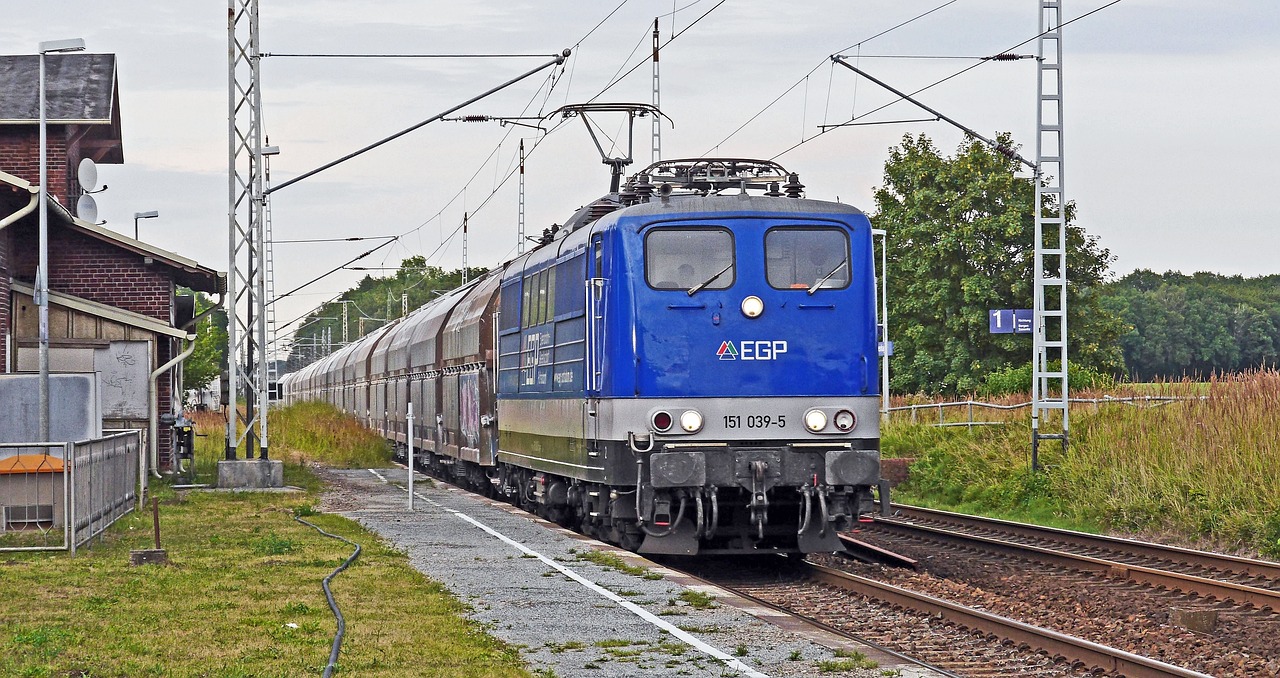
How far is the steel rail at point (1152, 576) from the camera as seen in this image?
40.8 feet

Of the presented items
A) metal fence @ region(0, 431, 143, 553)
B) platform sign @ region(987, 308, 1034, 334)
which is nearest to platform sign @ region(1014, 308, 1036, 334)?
platform sign @ region(987, 308, 1034, 334)

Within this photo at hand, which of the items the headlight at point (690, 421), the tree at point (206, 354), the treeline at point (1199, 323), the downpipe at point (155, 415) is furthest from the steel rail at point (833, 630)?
the treeline at point (1199, 323)

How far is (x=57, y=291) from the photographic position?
92.1 feet

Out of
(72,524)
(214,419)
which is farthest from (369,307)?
(72,524)

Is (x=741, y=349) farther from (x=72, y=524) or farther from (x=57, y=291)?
(x=57, y=291)

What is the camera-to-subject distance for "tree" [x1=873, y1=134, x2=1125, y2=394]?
5566 centimetres

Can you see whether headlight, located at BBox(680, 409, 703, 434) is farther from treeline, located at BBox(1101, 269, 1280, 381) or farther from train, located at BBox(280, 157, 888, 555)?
treeline, located at BBox(1101, 269, 1280, 381)

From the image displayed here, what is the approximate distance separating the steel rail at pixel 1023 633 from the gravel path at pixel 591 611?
3.97ft

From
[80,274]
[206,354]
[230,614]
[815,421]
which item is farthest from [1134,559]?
[206,354]

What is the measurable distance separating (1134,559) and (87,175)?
1974 cm

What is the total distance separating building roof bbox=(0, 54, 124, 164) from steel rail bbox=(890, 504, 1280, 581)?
18105 millimetres

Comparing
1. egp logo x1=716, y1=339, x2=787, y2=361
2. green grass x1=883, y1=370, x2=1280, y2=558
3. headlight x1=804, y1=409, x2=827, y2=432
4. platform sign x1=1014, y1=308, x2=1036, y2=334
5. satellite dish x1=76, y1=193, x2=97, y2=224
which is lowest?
green grass x1=883, y1=370, x2=1280, y2=558

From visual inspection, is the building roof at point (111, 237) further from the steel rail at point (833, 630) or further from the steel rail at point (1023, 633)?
the steel rail at point (1023, 633)

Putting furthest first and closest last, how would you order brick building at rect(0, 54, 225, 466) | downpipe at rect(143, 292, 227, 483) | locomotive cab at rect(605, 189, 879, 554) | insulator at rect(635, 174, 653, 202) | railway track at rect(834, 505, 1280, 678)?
downpipe at rect(143, 292, 227, 483) < brick building at rect(0, 54, 225, 466) < insulator at rect(635, 174, 653, 202) < locomotive cab at rect(605, 189, 879, 554) < railway track at rect(834, 505, 1280, 678)
